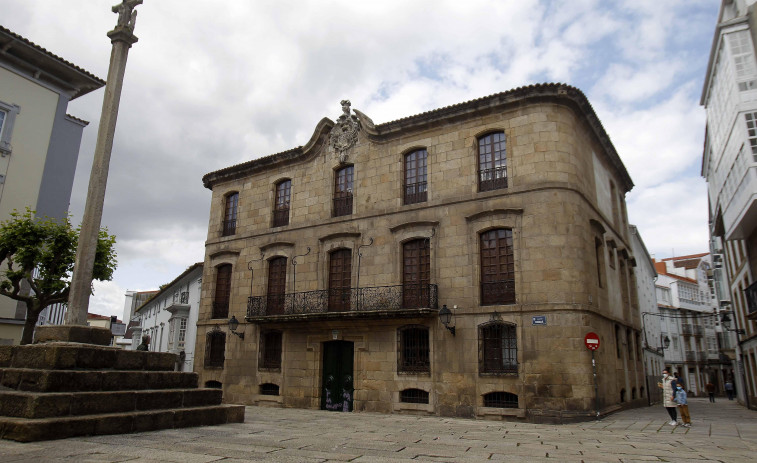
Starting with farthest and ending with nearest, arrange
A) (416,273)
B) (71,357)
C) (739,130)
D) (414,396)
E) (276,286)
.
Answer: (276,286) → (416,273) → (414,396) → (739,130) → (71,357)

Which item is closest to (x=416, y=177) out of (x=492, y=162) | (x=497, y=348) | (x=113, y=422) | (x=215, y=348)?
(x=492, y=162)

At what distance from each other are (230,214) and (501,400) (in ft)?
47.6

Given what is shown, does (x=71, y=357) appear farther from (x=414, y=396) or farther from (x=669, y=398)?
(x=669, y=398)

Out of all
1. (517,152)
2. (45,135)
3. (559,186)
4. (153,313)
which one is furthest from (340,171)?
(153,313)

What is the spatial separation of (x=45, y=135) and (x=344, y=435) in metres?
18.6

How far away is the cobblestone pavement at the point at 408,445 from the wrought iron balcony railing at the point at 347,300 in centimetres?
489

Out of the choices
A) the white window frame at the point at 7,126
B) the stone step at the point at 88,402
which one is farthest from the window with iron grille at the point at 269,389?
the white window frame at the point at 7,126

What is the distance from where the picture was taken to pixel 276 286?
2083cm

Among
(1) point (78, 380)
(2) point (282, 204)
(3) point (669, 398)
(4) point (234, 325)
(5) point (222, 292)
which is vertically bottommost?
(3) point (669, 398)

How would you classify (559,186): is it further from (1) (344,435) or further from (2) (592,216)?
(1) (344,435)

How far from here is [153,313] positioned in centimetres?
4388

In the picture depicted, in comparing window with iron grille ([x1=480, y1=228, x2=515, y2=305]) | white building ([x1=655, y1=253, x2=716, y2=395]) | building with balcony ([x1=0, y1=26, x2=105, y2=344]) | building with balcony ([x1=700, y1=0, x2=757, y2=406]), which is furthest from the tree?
white building ([x1=655, y1=253, x2=716, y2=395])

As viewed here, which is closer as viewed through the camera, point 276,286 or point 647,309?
point 276,286

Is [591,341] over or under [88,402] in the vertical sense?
over
